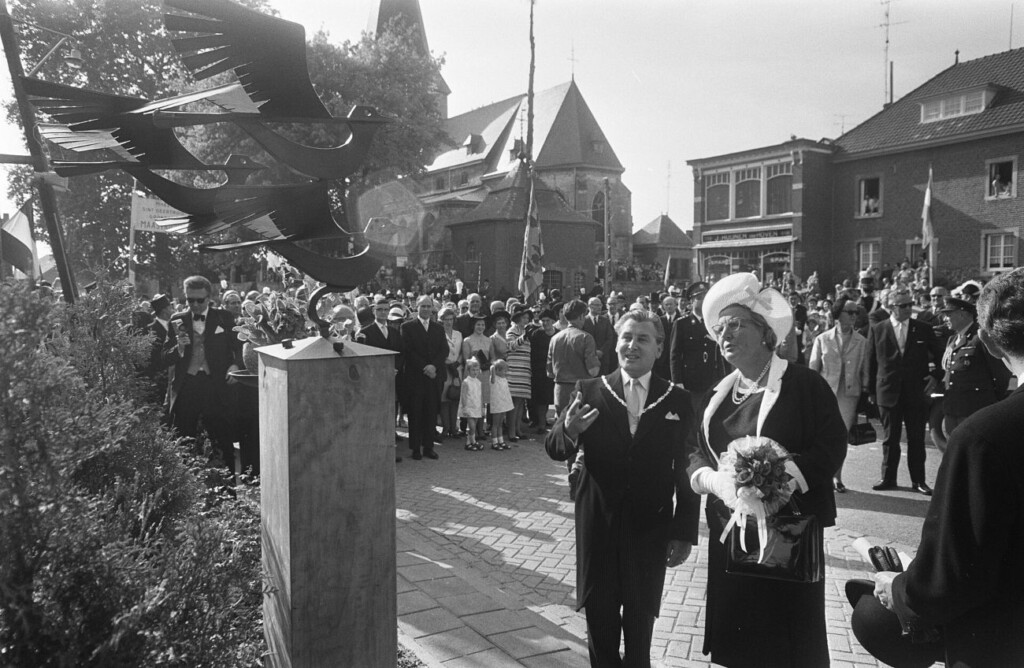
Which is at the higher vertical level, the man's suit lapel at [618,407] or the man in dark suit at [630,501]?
the man's suit lapel at [618,407]

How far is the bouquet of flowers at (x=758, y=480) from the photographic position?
283cm

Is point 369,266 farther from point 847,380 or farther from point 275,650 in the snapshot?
point 847,380

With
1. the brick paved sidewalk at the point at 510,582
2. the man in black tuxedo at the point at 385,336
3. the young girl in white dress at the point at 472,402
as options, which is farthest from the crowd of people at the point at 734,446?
the young girl in white dress at the point at 472,402

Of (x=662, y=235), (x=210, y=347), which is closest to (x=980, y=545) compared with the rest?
(x=210, y=347)

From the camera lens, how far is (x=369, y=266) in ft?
10.7

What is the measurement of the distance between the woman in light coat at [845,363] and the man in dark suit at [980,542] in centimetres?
704

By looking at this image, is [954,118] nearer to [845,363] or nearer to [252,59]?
[845,363]

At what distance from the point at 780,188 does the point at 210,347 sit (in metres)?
39.7

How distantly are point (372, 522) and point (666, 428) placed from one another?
1.53 meters

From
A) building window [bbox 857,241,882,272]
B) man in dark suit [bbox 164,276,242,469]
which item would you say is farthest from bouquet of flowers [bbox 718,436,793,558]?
building window [bbox 857,241,882,272]

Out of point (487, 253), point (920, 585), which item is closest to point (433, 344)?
point (920, 585)

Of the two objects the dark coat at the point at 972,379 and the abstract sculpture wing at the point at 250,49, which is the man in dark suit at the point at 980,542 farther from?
the dark coat at the point at 972,379

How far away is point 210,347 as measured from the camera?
704 centimetres

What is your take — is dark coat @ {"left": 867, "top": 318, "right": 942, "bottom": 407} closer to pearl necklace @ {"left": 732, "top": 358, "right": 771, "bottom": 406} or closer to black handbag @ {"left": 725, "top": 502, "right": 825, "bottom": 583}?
pearl necklace @ {"left": 732, "top": 358, "right": 771, "bottom": 406}
